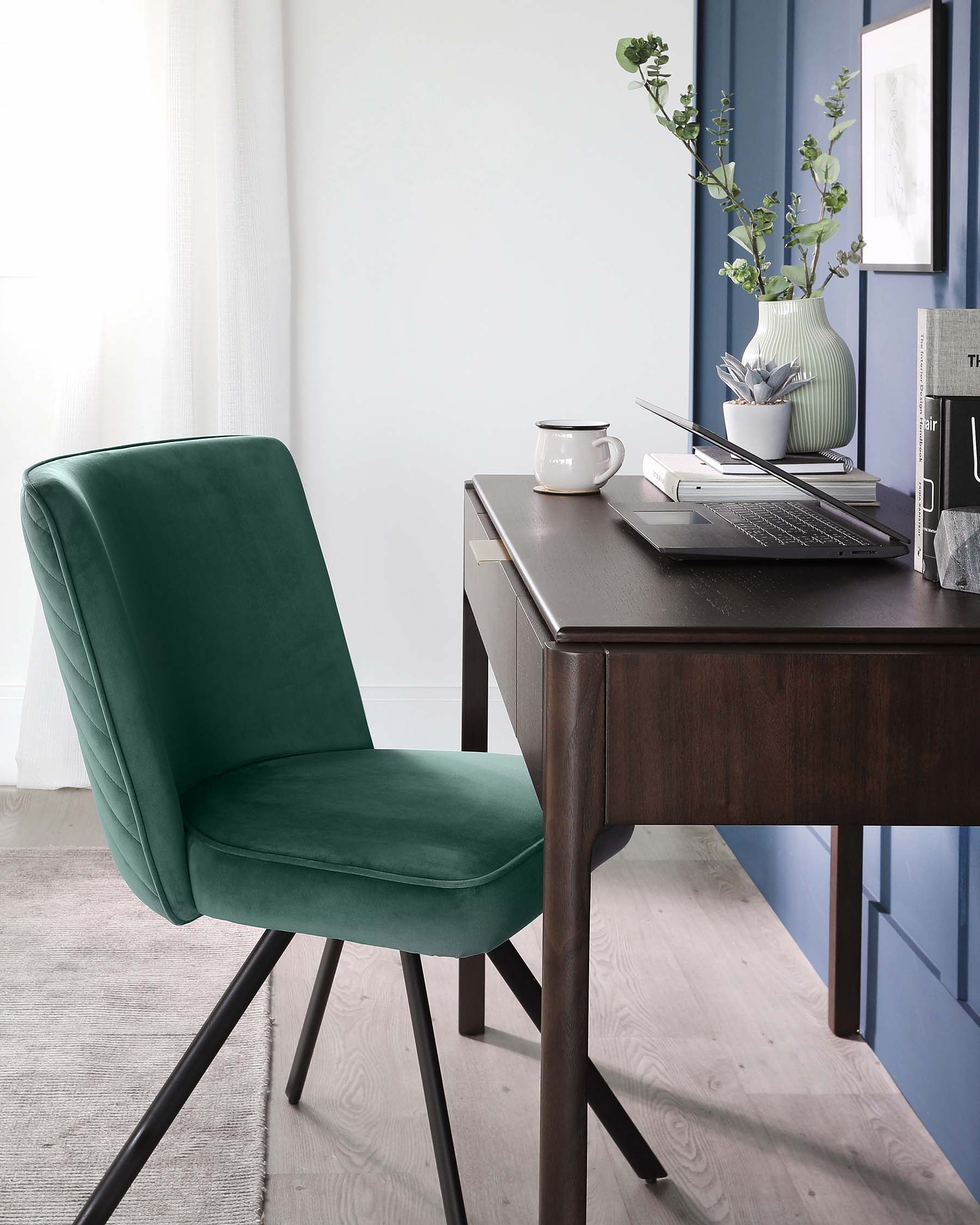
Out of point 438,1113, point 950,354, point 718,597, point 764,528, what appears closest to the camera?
point 718,597

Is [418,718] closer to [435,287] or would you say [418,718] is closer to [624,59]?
[435,287]

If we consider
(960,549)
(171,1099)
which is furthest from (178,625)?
(960,549)

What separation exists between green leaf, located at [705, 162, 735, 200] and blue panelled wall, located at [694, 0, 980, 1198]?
27 centimetres

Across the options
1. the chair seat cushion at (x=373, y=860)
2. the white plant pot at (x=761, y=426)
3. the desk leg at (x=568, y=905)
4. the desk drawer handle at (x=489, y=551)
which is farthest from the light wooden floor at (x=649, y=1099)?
the white plant pot at (x=761, y=426)

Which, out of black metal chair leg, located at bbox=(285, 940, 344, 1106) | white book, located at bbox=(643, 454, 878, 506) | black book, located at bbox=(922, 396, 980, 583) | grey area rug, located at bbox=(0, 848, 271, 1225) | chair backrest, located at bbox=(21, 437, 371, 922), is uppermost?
black book, located at bbox=(922, 396, 980, 583)

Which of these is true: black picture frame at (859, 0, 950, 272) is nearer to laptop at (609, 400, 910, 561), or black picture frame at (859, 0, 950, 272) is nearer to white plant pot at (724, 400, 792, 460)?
white plant pot at (724, 400, 792, 460)

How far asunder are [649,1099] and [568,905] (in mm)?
970

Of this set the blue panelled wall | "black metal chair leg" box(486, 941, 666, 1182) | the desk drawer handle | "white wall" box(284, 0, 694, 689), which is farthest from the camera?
"white wall" box(284, 0, 694, 689)

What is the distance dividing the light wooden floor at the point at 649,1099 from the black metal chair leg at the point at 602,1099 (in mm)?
32

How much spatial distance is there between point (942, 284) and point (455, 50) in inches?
66.6

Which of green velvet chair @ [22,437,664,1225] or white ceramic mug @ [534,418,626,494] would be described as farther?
white ceramic mug @ [534,418,626,494]

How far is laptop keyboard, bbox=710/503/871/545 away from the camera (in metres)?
1.17

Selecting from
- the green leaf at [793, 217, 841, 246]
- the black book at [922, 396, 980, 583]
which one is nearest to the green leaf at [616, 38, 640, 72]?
the green leaf at [793, 217, 841, 246]

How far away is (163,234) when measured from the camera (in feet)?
9.29
